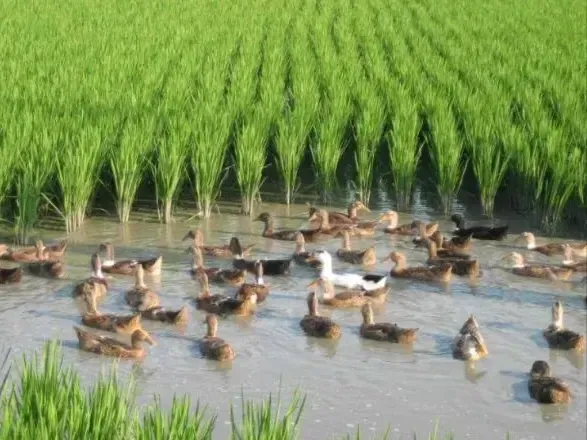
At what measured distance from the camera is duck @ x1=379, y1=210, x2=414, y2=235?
9734mm

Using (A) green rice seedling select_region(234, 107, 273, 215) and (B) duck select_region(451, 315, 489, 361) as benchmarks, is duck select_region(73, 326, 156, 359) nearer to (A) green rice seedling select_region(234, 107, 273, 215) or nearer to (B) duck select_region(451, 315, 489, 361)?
(B) duck select_region(451, 315, 489, 361)

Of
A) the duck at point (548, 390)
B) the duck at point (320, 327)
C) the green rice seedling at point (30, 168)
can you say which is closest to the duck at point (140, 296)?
the duck at point (320, 327)

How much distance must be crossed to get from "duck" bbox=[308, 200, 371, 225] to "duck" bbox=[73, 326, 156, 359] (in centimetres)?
325

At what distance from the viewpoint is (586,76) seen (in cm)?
1544

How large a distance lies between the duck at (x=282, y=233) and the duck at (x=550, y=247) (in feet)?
5.22

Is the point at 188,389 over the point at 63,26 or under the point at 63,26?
under

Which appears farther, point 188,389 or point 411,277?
point 411,277

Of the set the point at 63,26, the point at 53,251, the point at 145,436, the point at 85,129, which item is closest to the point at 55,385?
the point at 145,436

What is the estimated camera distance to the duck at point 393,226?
9734 mm

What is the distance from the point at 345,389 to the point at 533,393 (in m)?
0.97

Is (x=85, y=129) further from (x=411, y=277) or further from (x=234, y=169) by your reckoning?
(x=411, y=277)

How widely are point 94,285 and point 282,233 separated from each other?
2.24m

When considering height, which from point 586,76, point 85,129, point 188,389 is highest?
point 586,76

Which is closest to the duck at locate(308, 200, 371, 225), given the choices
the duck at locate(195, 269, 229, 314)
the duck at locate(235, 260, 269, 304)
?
the duck at locate(235, 260, 269, 304)
